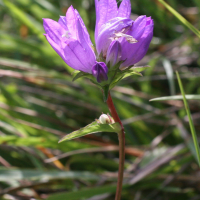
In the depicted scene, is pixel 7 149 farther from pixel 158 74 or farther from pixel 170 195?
pixel 158 74

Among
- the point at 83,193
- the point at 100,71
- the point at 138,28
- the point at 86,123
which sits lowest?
the point at 83,193

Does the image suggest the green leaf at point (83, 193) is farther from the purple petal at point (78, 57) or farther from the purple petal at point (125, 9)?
the purple petal at point (125, 9)

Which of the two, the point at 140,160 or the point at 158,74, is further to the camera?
the point at 158,74

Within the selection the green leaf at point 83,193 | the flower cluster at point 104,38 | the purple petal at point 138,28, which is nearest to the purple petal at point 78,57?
the flower cluster at point 104,38

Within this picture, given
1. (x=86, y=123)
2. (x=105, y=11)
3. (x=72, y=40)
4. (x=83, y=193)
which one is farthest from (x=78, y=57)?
(x=86, y=123)

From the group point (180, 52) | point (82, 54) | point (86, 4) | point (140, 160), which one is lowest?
point (140, 160)

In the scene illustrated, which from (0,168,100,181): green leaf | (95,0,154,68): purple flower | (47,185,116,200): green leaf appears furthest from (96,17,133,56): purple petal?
(0,168,100,181): green leaf

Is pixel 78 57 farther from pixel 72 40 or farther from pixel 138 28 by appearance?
pixel 138 28

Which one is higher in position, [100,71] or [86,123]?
[100,71]

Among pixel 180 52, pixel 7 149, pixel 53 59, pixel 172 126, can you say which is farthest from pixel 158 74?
pixel 7 149
